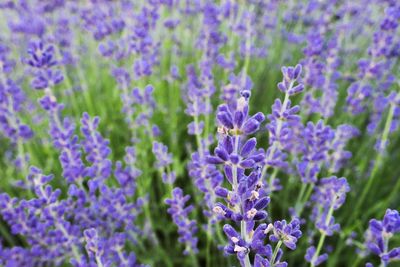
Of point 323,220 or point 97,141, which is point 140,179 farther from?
point 323,220

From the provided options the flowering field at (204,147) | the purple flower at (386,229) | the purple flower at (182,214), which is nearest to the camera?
the purple flower at (386,229)

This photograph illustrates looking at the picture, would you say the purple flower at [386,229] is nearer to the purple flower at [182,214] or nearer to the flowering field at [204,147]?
the flowering field at [204,147]

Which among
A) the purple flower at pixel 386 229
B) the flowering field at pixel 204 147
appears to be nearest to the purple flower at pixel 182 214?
the flowering field at pixel 204 147

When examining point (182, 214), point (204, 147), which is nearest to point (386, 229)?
point (182, 214)

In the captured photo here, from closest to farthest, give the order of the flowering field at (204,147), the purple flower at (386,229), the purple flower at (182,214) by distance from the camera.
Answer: the purple flower at (386,229), the flowering field at (204,147), the purple flower at (182,214)

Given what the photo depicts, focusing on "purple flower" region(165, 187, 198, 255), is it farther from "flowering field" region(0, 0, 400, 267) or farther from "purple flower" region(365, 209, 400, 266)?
"purple flower" region(365, 209, 400, 266)

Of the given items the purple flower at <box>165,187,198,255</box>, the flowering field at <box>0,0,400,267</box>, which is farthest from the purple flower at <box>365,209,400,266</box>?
the purple flower at <box>165,187,198,255</box>

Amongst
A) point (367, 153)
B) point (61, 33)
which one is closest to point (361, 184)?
point (367, 153)

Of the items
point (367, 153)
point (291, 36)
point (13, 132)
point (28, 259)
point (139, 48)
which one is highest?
point (291, 36)
